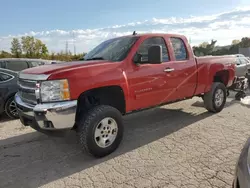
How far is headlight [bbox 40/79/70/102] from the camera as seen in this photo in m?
3.51

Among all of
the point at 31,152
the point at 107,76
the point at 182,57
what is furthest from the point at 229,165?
the point at 31,152

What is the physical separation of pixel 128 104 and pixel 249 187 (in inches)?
109

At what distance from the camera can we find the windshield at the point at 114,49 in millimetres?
4434

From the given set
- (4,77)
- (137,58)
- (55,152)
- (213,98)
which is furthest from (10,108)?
(213,98)

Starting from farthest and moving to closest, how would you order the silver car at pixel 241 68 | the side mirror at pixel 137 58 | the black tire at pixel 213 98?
the silver car at pixel 241 68
the black tire at pixel 213 98
the side mirror at pixel 137 58

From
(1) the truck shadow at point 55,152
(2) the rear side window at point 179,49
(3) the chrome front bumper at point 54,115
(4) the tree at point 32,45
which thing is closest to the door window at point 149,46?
(2) the rear side window at point 179,49

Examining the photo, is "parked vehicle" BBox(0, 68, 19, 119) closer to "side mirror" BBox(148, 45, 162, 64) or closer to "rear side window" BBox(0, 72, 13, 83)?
"rear side window" BBox(0, 72, 13, 83)

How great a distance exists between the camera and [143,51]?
4617 mm

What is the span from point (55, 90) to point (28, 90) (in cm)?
65

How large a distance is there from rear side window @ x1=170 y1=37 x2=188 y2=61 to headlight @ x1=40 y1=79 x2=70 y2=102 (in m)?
2.68

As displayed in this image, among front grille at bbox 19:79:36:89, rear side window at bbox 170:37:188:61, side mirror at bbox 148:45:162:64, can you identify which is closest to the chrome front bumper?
front grille at bbox 19:79:36:89

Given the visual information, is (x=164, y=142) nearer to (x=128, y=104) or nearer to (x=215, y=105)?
(x=128, y=104)

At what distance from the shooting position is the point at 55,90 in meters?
3.52

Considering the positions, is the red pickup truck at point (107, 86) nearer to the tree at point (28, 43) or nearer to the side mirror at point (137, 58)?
the side mirror at point (137, 58)
